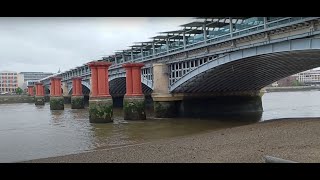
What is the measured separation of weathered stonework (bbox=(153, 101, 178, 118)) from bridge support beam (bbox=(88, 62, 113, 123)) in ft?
13.2

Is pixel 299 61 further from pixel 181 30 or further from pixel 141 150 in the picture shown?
pixel 141 150

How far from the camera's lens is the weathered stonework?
2605cm

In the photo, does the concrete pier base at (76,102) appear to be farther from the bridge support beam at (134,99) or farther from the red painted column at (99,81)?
the red painted column at (99,81)

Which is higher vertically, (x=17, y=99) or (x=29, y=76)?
(x=29, y=76)

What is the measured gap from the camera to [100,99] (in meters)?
23.1

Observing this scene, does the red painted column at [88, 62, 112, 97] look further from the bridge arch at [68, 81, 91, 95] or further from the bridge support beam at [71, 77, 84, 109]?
the bridge arch at [68, 81, 91, 95]

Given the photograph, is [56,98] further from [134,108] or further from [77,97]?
[134,108]

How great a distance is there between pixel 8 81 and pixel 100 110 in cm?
11371

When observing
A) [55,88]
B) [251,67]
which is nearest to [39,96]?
[55,88]

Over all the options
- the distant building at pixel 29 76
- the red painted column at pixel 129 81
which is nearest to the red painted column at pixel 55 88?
the red painted column at pixel 129 81

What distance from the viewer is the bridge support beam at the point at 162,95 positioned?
2622cm

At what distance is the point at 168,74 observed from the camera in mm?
26516
